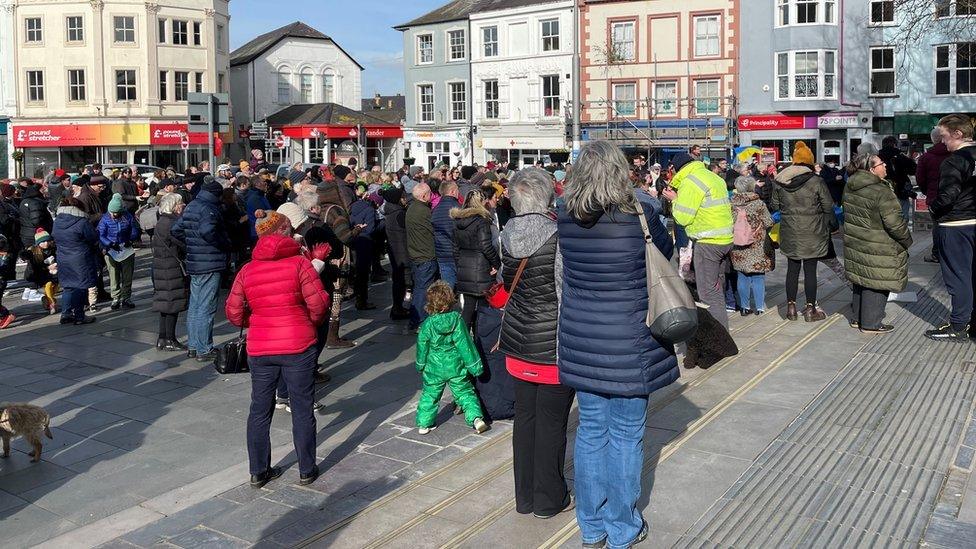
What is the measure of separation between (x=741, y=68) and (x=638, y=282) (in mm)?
36636

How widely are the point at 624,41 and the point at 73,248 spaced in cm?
3271

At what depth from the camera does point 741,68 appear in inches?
1531

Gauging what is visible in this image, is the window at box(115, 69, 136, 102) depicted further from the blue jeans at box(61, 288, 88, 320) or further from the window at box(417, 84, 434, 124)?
the blue jeans at box(61, 288, 88, 320)

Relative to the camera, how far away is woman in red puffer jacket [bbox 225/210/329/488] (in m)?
6.17

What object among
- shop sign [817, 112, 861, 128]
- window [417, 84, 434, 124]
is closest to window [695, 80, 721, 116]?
shop sign [817, 112, 861, 128]

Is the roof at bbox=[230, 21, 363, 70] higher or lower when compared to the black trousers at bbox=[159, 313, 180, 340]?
higher

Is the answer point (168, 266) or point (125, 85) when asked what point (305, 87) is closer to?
point (125, 85)

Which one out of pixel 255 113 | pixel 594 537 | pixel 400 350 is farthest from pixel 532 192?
pixel 255 113

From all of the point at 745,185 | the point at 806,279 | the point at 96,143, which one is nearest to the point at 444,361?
the point at 745,185

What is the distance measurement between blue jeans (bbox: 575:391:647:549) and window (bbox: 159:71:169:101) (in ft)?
154

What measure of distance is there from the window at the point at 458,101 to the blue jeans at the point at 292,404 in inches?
1645

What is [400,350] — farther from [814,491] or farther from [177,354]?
[814,491]

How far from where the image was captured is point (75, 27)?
46.6 meters

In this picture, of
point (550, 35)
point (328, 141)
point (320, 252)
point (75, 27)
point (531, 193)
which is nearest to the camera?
point (531, 193)
